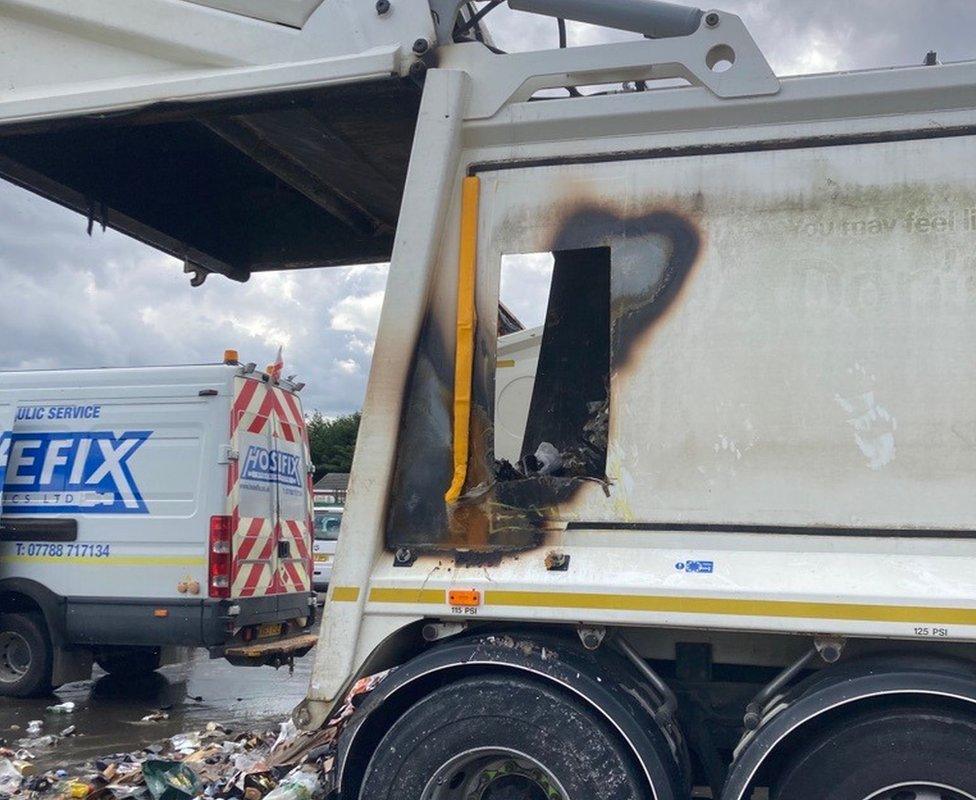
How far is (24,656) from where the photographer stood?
29.4 feet

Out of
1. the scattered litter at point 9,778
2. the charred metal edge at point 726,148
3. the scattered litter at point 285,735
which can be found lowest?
the scattered litter at point 9,778

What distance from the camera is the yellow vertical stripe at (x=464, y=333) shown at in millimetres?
3598

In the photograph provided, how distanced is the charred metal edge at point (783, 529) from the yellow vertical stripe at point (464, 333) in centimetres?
42

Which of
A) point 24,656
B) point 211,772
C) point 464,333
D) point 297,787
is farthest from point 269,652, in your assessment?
point 464,333

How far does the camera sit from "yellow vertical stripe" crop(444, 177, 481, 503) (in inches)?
142

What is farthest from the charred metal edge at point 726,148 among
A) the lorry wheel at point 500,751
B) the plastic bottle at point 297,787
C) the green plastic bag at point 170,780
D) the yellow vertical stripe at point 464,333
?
the green plastic bag at point 170,780

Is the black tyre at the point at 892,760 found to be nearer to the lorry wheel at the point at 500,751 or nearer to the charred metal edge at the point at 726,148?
the lorry wheel at the point at 500,751

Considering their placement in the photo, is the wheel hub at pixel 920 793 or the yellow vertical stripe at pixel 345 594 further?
the yellow vertical stripe at pixel 345 594

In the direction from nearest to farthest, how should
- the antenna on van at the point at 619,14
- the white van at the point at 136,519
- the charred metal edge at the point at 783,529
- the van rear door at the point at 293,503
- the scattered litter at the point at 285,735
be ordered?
the charred metal edge at the point at 783,529 < the antenna on van at the point at 619,14 < the scattered litter at the point at 285,735 < the white van at the point at 136,519 < the van rear door at the point at 293,503

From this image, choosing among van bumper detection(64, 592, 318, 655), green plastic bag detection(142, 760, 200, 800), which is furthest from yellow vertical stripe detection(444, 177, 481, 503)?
van bumper detection(64, 592, 318, 655)

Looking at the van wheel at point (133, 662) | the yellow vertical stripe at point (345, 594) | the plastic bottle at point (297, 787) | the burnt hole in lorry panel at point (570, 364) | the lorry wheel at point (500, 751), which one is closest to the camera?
the lorry wheel at point (500, 751)

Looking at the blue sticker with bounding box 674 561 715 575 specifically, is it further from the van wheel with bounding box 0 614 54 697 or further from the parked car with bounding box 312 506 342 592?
the parked car with bounding box 312 506 342 592

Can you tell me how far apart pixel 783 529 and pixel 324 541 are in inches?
590

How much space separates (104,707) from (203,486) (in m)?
2.15
